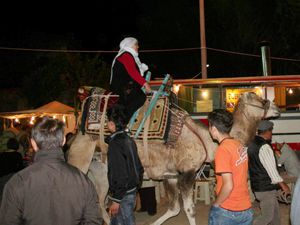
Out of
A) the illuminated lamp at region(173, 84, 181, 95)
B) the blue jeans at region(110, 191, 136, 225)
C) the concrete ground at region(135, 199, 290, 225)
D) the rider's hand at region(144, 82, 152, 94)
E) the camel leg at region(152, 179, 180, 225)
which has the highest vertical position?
the illuminated lamp at region(173, 84, 181, 95)

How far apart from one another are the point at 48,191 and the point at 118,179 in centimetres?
161

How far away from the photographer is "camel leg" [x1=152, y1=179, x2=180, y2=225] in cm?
770

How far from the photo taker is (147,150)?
24.9 feet

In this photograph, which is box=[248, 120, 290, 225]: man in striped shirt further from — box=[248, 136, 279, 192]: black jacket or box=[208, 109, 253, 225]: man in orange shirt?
box=[208, 109, 253, 225]: man in orange shirt

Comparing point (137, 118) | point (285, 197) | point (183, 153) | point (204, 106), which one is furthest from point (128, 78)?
point (204, 106)

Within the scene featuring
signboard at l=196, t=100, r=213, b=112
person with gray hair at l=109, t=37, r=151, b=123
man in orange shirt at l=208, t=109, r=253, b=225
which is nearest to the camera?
man in orange shirt at l=208, t=109, r=253, b=225

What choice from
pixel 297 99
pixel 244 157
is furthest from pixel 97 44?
pixel 244 157

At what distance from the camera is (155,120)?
7590 mm

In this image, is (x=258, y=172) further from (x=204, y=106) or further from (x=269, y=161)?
(x=204, y=106)

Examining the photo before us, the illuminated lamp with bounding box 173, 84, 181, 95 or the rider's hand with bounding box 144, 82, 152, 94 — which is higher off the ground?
the illuminated lamp with bounding box 173, 84, 181, 95

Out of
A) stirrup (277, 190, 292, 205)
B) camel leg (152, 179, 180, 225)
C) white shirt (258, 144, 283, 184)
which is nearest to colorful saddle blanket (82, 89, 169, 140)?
camel leg (152, 179, 180, 225)

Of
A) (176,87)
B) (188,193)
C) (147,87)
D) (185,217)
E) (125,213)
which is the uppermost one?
(176,87)

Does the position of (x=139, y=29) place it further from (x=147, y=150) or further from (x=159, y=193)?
(x=147, y=150)

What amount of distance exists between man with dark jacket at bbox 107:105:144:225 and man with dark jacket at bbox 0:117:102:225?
4.29 feet
